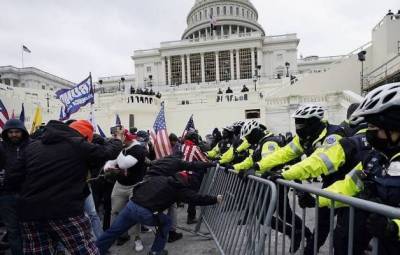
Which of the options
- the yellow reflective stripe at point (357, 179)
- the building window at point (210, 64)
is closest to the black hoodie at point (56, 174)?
the yellow reflective stripe at point (357, 179)

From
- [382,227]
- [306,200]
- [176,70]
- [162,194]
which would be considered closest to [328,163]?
[306,200]

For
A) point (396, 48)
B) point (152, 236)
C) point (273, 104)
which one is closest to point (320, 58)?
point (396, 48)

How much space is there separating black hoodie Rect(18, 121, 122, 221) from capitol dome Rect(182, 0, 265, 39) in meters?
79.6

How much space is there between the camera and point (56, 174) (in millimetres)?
3080

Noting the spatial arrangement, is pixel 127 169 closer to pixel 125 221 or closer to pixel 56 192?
pixel 125 221

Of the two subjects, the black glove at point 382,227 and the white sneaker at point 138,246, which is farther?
the white sneaker at point 138,246

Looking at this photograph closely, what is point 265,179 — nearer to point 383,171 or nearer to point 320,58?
point 383,171

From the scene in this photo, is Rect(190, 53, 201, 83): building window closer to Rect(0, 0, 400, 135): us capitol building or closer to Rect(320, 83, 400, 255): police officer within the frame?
Rect(0, 0, 400, 135): us capitol building

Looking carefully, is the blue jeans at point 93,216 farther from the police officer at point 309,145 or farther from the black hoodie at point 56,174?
the police officer at point 309,145

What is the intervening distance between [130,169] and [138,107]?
23031 millimetres

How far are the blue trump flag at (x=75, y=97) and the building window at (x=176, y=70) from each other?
58.9m

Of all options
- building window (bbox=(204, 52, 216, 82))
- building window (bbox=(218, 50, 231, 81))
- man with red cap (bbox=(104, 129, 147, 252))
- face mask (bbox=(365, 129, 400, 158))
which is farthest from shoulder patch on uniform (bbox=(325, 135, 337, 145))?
building window (bbox=(204, 52, 216, 82))

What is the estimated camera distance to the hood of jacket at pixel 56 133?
3.18 meters

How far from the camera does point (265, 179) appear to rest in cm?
329
